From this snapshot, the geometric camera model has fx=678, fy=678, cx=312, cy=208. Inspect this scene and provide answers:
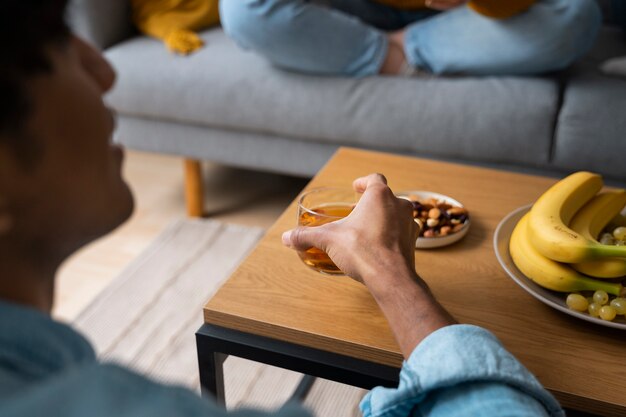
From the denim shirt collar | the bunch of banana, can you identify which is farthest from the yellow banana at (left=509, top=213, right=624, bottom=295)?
the denim shirt collar

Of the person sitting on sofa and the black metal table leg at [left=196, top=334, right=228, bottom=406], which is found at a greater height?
the person sitting on sofa

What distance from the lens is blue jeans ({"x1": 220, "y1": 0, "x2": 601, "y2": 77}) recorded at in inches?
66.5

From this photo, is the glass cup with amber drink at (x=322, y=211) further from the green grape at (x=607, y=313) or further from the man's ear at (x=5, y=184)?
the man's ear at (x=5, y=184)

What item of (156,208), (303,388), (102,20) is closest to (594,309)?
(303,388)

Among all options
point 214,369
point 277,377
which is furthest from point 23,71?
point 277,377

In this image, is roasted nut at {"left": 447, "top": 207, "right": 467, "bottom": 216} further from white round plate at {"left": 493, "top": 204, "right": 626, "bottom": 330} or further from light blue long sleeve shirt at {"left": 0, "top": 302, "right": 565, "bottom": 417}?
light blue long sleeve shirt at {"left": 0, "top": 302, "right": 565, "bottom": 417}

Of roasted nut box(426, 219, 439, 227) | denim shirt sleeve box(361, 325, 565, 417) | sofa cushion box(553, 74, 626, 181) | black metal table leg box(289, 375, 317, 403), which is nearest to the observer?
denim shirt sleeve box(361, 325, 565, 417)

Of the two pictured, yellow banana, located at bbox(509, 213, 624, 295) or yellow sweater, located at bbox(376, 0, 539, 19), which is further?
yellow sweater, located at bbox(376, 0, 539, 19)

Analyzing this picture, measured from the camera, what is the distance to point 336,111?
5.89 ft

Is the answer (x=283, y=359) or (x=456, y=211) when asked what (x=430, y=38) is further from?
(x=283, y=359)

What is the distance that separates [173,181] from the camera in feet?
7.48

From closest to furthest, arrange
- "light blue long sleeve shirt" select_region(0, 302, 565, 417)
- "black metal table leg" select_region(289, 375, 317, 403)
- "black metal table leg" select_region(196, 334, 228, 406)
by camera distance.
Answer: "light blue long sleeve shirt" select_region(0, 302, 565, 417) → "black metal table leg" select_region(196, 334, 228, 406) → "black metal table leg" select_region(289, 375, 317, 403)

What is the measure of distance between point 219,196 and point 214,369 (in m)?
1.28

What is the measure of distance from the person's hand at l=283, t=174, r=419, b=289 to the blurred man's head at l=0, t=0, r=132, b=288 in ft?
1.39
